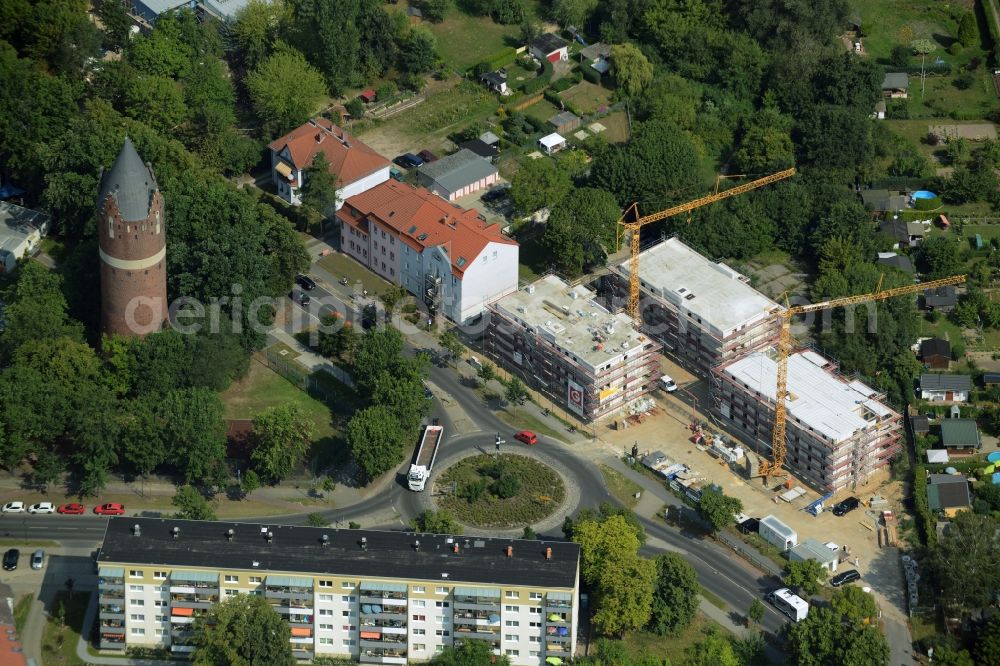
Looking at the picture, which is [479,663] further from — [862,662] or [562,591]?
[862,662]

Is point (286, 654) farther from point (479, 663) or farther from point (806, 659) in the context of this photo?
point (806, 659)

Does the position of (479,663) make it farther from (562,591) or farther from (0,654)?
(0,654)

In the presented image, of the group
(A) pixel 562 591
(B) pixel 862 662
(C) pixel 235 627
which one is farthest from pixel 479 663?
(B) pixel 862 662

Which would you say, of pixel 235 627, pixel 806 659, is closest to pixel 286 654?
pixel 235 627
